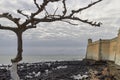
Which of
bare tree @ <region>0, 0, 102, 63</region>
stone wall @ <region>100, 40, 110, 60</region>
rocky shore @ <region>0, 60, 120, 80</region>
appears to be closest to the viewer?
bare tree @ <region>0, 0, 102, 63</region>

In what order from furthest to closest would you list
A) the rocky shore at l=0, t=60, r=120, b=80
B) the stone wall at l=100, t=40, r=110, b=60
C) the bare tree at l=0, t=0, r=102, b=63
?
1. the stone wall at l=100, t=40, r=110, b=60
2. the rocky shore at l=0, t=60, r=120, b=80
3. the bare tree at l=0, t=0, r=102, b=63

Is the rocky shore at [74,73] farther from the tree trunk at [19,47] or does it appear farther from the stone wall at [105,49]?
the tree trunk at [19,47]

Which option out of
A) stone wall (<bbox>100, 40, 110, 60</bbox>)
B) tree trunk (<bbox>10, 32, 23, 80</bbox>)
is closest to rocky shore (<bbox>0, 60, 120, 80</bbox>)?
stone wall (<bbox>100, 40, 110, 60</bbox>)

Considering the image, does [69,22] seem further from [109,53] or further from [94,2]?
[109,53]

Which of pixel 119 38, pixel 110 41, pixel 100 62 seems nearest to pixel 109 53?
pixel 110 41

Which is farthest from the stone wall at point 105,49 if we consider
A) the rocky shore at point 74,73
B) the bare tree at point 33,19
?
the bare tree at point 33,19

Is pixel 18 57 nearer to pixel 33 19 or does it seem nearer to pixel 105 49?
pixel 33 19

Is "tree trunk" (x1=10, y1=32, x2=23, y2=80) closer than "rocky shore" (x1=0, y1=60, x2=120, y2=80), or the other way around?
"tree trunk" (x1=10, y1=32, x2=23, y2=80)

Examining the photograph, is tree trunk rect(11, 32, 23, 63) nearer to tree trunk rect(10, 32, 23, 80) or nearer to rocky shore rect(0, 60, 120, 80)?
tree trunk rect(10, 32, 23, 80)

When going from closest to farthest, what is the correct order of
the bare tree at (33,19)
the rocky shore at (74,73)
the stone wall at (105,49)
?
the bare tree at (33,19) → the rocky shore at (74,73) → the stone wall at (105,49)

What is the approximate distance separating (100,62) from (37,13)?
42383 mm

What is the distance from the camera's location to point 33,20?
711 cm

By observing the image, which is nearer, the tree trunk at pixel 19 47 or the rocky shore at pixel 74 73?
the tree trunk at pixel 19 47

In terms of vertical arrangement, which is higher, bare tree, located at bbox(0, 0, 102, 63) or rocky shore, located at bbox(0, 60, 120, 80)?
bare tree, located at bbox(0, 0, 102, 63)
